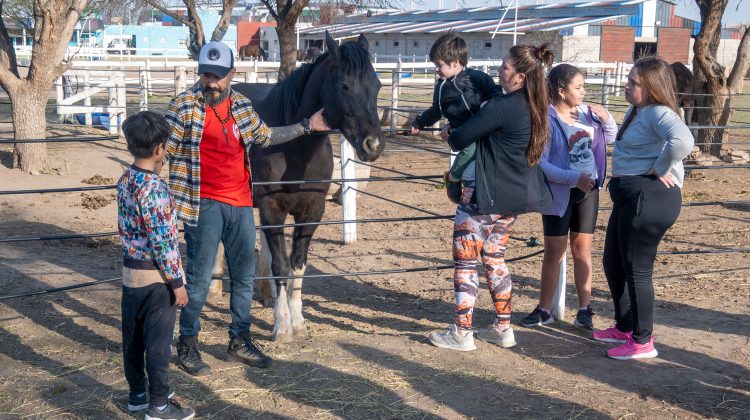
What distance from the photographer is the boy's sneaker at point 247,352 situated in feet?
14.7

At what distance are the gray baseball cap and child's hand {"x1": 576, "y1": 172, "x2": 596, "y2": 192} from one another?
222 cm

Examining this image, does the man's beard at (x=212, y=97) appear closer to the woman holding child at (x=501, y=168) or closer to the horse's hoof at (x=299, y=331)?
the woman holding child at (x=501, y=168)

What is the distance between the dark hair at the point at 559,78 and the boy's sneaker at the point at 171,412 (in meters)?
2.87

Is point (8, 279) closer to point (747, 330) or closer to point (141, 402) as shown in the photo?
point (141, 402)

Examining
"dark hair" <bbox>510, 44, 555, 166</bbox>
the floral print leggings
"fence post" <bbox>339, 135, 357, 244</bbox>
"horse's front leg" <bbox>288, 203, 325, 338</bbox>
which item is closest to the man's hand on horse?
"horse's front leg" <bbox>288, 203, 325, 338</bbox>

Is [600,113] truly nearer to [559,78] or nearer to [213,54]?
[559,78]

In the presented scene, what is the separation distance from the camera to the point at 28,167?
37.0 feet

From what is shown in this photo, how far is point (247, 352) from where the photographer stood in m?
4.49

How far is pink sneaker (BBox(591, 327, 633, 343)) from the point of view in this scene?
4.91 m

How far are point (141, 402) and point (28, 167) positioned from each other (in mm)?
8600

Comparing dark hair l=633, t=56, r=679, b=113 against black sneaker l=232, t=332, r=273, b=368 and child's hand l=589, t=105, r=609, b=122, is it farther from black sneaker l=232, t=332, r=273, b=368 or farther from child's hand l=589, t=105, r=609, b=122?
black sneaker l=232, t=332, r=273, b=368

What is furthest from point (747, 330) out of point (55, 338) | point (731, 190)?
point (731, 190)

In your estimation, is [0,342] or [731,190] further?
[731,190]

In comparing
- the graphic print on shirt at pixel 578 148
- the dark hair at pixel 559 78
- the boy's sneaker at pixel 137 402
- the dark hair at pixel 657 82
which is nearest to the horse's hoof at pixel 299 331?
the boy's sneaker at pixel 137 402
